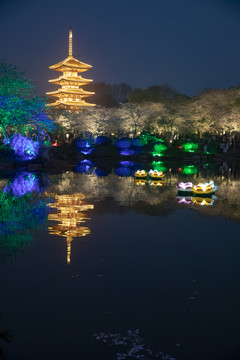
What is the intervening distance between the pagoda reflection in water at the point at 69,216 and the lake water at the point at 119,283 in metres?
0.04

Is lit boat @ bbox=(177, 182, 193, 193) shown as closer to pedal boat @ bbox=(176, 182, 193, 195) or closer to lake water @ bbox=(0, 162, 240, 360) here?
pedal boat @ bbox=(176, 182, 193, 195)

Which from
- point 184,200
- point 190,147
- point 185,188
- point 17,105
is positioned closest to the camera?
point 184,200

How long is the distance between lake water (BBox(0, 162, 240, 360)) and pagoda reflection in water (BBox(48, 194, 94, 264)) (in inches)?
1.5

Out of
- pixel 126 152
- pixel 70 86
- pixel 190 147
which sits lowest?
pixel 126 152

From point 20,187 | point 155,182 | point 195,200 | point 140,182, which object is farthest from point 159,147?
point 195,200

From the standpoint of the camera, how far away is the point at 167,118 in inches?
2432

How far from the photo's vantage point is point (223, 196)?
19.0m

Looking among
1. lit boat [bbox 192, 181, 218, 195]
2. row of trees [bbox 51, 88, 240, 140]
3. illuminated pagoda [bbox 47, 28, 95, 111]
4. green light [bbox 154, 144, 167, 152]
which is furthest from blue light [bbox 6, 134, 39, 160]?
illuminated pagoda [bbox 47, 28, 95, 111]

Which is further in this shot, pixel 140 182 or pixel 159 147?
pixel 159 147

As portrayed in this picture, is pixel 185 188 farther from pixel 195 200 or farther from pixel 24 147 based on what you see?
pixel 24 147

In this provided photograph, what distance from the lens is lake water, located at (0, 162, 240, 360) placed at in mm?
5492

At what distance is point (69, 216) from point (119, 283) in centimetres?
637

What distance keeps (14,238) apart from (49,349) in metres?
5.76

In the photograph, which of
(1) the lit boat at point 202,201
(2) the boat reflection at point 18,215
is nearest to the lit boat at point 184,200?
(1) the lit boat at point 202,201
